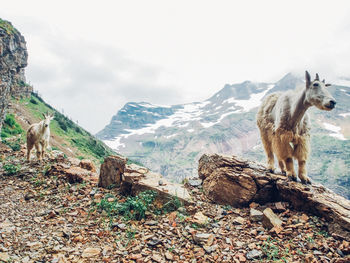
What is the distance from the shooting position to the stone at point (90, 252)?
4.13m

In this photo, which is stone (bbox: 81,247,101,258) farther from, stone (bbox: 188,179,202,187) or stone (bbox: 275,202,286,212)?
stone (bbox: 275,202,286,212)

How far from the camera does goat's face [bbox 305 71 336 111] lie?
4.88 m

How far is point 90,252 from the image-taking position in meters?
4.23

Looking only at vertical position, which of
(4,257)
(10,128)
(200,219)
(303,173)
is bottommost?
(4,257)

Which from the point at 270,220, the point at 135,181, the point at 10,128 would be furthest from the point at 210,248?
the point at 10,128

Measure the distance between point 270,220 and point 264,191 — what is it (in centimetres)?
127

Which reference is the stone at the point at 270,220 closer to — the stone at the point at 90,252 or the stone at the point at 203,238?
the stone at the point at 203,238

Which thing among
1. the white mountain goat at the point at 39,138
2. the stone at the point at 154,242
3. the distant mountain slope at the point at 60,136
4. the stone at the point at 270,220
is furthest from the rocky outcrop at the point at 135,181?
the distant mountain slope at the point at 60,136

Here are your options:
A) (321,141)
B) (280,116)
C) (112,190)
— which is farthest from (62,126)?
(321,141)

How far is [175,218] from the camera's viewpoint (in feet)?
17.6

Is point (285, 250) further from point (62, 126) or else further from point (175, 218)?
point (62, 126)

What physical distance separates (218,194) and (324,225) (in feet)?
9.01

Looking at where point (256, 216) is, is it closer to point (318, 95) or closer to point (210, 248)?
point (210, 248)

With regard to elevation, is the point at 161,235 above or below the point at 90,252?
above
